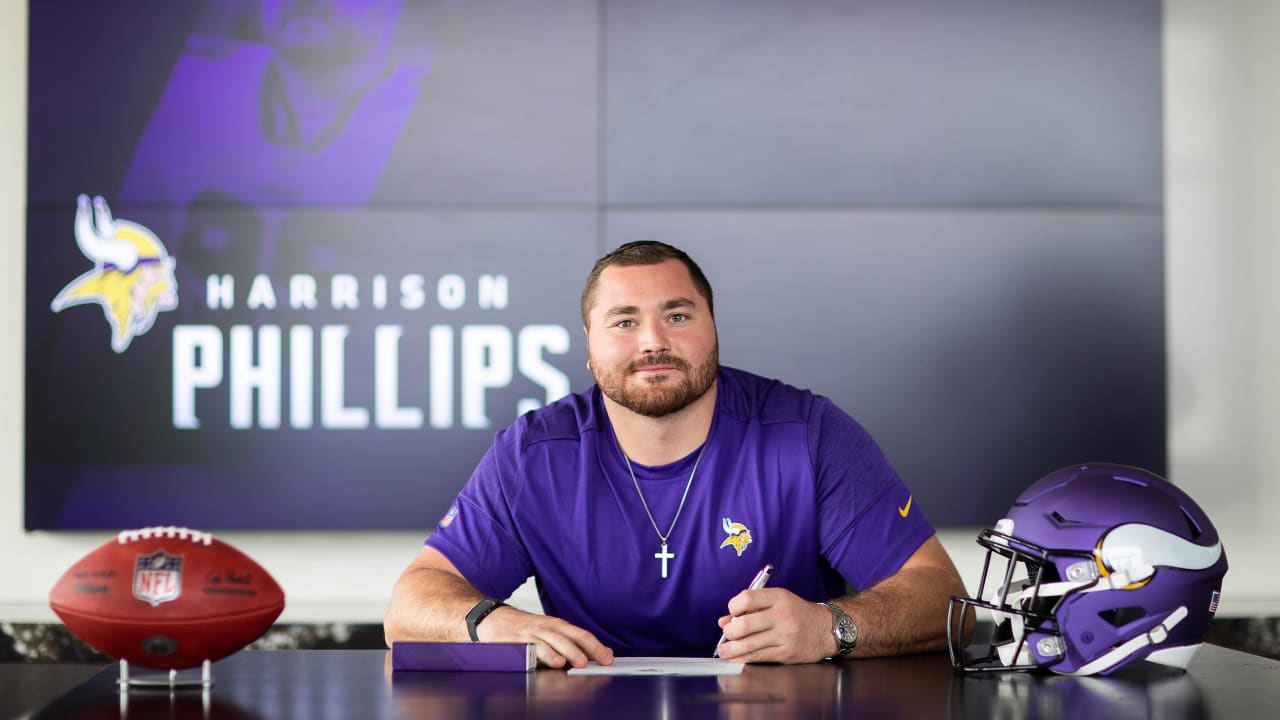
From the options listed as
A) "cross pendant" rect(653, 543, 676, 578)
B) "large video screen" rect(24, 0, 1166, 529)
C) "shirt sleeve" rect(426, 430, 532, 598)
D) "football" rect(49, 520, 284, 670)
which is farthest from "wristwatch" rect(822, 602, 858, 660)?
"large video screen" rect(24, 0, 1166, 529)

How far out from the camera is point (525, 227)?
10.5 feet

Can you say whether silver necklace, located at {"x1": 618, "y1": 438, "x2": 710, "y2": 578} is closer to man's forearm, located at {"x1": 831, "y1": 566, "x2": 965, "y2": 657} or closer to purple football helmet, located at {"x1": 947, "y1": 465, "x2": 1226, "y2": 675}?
man's forearm, located at {"x1": 831, "y1": 566, "x2": 965, "y2": 657}

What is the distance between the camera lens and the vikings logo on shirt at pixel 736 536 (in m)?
2.17

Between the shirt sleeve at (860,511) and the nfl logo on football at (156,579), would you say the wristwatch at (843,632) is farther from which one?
the nfl logo on football at (156,579)

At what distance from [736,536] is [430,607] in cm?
52

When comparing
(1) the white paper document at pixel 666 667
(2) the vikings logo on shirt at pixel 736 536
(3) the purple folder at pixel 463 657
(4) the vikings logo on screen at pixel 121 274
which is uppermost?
(4) the vikings logo on screen at pixel 121 274

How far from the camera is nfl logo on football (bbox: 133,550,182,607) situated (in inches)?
60.6

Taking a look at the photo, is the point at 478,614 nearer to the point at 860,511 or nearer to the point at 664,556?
the point at 664,556

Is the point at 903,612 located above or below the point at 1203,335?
below

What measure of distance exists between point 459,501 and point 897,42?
1.72 meters

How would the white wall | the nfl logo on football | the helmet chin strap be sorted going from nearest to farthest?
the nfl logo on football → the helmet chin strap → the white wall

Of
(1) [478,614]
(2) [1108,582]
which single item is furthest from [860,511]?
(1) [478,614]

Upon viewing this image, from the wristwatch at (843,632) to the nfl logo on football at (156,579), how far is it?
2.87 ft

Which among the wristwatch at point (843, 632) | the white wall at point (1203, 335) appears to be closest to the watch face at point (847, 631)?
the wristwatch at point (843, 632)
